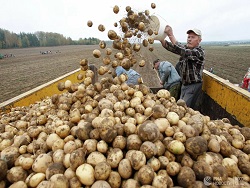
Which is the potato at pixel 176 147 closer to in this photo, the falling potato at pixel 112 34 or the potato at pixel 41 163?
the potato at pixel 41 163

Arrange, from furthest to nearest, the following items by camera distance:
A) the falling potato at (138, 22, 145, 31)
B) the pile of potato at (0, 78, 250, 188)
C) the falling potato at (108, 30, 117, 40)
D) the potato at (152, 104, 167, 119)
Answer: the falling potato at (138, 22, 145, 31), the falling potato at (108, 30, 117, 40), the potato at (152, 104, 167, 119), the pile of potato at (0, 78, 250, 188)

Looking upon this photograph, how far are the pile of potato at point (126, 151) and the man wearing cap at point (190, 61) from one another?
1.88 m

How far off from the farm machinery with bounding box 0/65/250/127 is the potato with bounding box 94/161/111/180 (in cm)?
253

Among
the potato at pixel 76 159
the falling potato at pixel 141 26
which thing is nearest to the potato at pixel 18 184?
the potato at pixel 76 159

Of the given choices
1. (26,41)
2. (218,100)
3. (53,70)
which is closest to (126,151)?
(218,100)

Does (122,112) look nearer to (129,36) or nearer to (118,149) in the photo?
(118,149)

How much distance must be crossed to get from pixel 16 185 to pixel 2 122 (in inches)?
80.1

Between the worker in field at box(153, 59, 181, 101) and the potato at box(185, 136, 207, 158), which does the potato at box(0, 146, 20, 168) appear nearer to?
the potato at box(185, 136, 207, 158)

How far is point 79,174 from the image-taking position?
199cm

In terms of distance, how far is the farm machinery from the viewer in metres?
3.49

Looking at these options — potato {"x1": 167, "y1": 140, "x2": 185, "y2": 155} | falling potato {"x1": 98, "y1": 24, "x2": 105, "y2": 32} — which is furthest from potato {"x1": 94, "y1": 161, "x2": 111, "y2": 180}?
falling potato {"x1": 98, "y1": 24, "x2": 105, "y2": 32}

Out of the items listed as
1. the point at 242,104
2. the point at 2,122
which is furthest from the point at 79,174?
the point at 242,104

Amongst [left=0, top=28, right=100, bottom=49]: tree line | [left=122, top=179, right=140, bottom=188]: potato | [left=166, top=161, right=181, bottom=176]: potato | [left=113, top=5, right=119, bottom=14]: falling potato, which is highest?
[left=113, top=5, right=119, bottom=14]: falling potato

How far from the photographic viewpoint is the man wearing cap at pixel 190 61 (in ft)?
15.0
